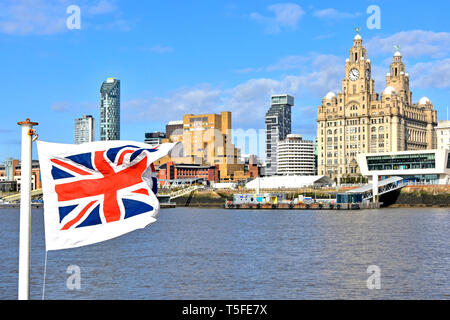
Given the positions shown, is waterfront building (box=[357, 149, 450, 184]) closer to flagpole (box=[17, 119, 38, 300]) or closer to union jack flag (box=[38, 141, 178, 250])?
union jack flag (box=[38, 141, 178, 250])

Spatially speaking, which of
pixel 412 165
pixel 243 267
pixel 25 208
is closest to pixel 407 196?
pixel 412 165

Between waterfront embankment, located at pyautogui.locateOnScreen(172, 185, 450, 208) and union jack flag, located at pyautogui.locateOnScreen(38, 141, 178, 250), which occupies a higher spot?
union jack flag, located at pyautogui.locateOnScreen(38, 141, 178, 250)

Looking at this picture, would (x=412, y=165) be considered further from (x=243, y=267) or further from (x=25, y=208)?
(x=25, y=208)

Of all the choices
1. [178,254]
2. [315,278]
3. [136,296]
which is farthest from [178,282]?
[178,254]

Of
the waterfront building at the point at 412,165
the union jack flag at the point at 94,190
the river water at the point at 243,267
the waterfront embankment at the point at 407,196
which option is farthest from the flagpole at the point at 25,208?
the waterfront building at the point at 412,165

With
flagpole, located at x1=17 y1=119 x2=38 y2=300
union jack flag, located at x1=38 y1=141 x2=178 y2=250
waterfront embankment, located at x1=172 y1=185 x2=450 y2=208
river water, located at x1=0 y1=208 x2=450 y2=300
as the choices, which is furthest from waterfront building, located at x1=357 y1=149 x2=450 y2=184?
flagpole, located at x1=17 y1=119 x2=38 y2=300

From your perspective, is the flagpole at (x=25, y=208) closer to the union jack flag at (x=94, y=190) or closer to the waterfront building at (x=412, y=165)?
the union jack flag at (x=94, y=190)
